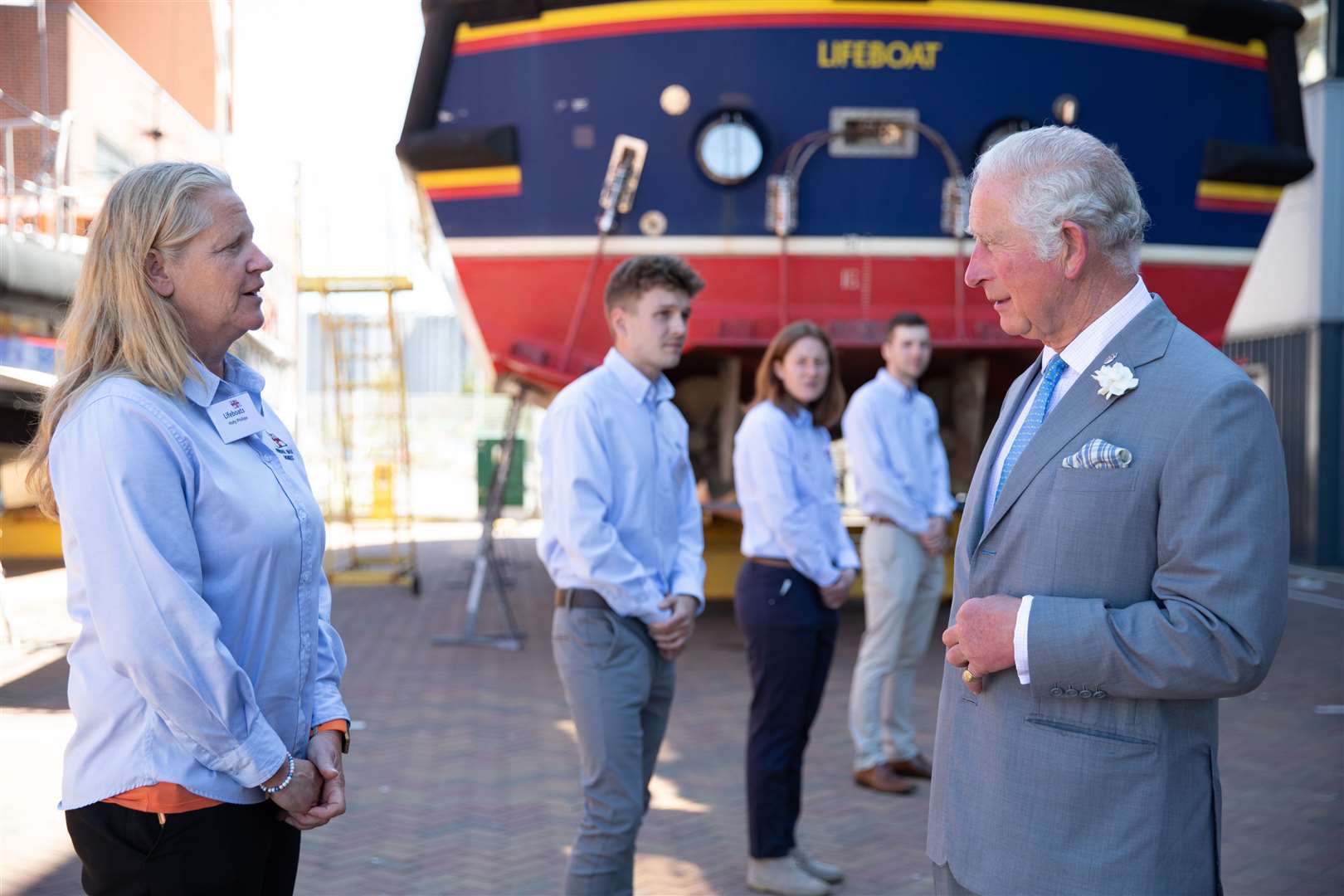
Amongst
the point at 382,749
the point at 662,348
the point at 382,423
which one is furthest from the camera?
the point at 382,423

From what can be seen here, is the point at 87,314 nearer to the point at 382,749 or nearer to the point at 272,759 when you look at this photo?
the point at 272,759

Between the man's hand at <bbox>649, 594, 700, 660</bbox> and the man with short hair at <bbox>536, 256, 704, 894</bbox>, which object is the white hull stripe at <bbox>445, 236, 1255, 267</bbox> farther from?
the man's hand at <bbox>649, 594, 700, 660</bbox>

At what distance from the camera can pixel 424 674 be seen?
27.1 feet

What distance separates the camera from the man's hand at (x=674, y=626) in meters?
3.48

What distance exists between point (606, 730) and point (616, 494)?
66 cm

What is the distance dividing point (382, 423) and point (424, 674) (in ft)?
19.3

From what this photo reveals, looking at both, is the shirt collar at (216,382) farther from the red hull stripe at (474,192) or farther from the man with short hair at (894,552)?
the red hull stripe at (474,192)

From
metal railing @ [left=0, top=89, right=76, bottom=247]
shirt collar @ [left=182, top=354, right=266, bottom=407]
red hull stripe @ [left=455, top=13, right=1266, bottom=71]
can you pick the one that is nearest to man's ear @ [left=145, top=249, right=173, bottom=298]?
shirt collar @ [left=182, top=354, right=266, bottom=407]

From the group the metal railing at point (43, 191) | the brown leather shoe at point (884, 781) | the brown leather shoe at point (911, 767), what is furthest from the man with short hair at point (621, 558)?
the metal railing at point (43, 191)

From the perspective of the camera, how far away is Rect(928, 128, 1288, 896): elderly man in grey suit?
182 centimetres

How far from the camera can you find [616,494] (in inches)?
140

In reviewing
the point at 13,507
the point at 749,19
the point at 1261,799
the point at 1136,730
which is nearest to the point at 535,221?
the point at 749,19

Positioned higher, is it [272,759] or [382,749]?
[272,759]

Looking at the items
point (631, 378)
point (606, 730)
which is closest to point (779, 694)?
point (606, 730)
